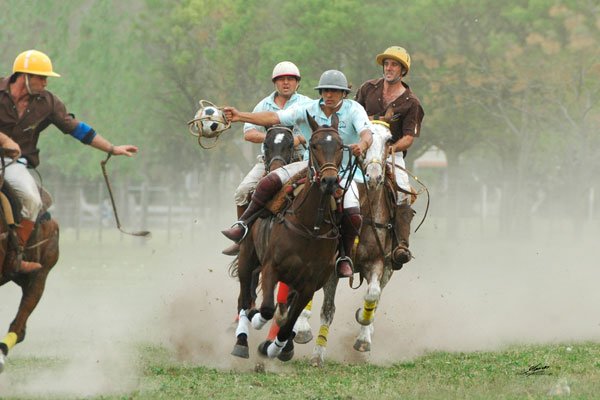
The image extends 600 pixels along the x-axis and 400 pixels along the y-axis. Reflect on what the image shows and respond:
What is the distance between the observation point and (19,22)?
49.7 meters

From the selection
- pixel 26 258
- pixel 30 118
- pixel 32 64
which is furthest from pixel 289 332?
pixel 32 64

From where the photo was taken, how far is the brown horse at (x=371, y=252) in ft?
50.1

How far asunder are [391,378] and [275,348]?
1282mm

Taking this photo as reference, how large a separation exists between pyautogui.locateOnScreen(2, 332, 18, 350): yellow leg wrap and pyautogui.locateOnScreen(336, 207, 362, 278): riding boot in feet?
11.3

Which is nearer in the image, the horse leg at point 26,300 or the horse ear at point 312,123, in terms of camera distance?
the horse leg at point 26,300

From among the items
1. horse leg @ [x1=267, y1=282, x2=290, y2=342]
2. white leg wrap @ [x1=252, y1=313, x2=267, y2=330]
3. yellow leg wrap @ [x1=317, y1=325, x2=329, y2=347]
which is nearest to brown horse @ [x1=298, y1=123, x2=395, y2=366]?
yellow leg wrap @ [x1=317, y1=325, x2=329, y2=347]

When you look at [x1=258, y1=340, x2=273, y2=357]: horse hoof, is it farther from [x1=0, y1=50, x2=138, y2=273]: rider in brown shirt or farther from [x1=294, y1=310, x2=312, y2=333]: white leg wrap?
[x1=0, y1=50, x2=138, y2=273]: rider in brown shirt

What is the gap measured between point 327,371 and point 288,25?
36.7 meters

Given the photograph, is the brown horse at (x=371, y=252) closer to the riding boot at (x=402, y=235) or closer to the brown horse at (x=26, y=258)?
the riding boot at (x=402, y=235)

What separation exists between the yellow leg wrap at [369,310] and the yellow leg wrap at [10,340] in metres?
4.32

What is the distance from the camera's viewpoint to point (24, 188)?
12773 millimetres

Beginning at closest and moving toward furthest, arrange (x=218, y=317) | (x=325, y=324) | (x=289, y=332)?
(x=289, y=332) < (x=325, y=324) < (x=218, y=317)

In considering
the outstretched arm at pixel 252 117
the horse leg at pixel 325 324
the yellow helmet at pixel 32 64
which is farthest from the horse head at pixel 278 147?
the yellow helmet at pixel 32 64

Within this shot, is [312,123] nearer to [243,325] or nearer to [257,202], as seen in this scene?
[257,202]
